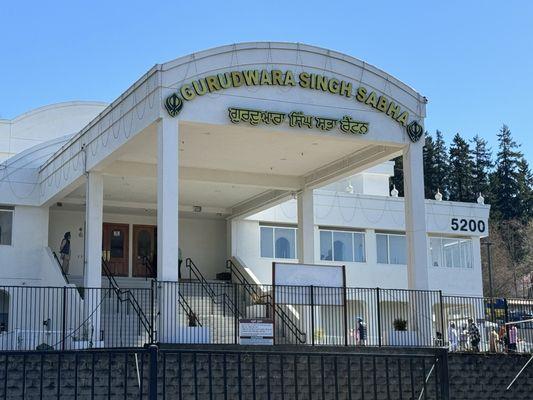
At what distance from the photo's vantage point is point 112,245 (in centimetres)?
3506

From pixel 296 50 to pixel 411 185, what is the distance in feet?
16.7

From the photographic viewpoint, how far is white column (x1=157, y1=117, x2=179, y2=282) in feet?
66.3

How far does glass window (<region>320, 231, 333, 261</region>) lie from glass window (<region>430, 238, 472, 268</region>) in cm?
594

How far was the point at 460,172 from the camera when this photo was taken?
277 ft

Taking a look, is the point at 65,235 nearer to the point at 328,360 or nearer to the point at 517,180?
the point at 328,360

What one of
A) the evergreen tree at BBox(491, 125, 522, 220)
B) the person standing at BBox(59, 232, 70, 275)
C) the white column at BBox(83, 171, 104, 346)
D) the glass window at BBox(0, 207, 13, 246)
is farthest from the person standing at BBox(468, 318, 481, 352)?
the evergreen tree at BBox(491, 125, 522, 220)

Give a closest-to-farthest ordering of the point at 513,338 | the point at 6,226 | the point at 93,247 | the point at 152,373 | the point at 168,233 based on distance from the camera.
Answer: the point at 152,373, the point at 168,233, the point at 513,338, the point at 93,247, the point at 6,226

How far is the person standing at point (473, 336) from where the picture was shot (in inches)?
899

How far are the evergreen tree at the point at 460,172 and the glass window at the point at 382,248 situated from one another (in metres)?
45.4

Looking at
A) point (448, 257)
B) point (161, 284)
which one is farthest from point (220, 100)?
point (448, 257)

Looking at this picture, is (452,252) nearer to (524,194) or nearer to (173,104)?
(173,104)

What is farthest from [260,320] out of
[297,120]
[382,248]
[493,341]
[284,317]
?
[382,248]

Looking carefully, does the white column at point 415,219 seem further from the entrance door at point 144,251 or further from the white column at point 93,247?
the entrance door at point 144,251

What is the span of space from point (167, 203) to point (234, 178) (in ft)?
28.6
